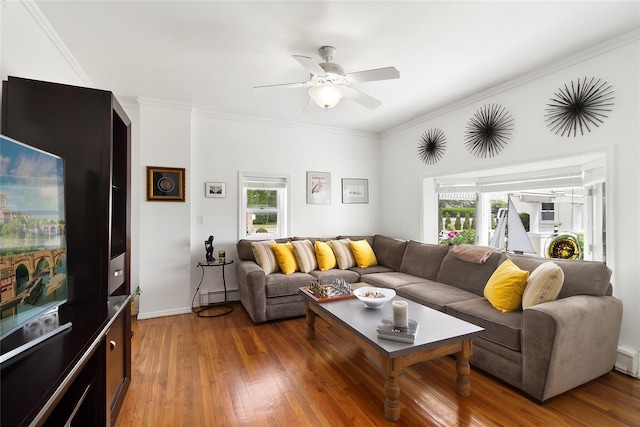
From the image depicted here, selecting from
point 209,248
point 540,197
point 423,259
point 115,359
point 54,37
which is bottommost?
point 115,359

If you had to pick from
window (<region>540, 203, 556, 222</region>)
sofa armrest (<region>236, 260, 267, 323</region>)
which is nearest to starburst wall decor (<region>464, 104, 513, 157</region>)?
window (<region>540, 203, 556, 222</region>)

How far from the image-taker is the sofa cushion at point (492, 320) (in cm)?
208

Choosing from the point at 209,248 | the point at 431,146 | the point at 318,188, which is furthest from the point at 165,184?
the point at 431,146

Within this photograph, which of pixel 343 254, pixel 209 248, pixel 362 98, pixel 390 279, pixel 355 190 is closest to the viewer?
pixel 362 98

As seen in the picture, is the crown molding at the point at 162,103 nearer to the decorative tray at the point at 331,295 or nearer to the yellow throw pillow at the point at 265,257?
the yellow throw pillow at the point at 265,257

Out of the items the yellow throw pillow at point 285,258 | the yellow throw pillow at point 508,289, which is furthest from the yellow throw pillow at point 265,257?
the yellow throw pillow at point 508,289

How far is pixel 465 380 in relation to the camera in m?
2.01

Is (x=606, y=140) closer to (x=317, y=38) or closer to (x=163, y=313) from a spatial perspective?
(x=317, y=38)

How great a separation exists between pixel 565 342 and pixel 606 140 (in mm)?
1676

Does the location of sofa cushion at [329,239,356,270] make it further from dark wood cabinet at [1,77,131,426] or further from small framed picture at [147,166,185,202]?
dark wood cabinet at [1,77,131,426]

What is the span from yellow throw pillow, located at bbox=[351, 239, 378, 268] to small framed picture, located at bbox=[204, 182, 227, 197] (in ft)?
6.44

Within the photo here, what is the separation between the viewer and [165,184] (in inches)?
144

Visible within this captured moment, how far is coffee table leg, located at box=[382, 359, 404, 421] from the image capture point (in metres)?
1.78

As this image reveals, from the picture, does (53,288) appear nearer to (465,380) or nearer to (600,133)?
(465,380)
